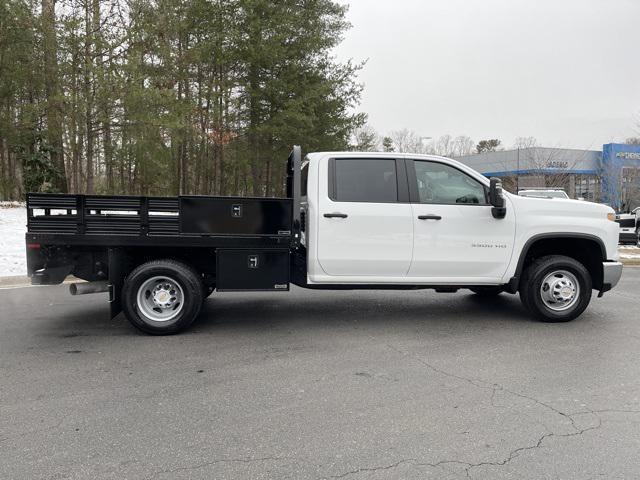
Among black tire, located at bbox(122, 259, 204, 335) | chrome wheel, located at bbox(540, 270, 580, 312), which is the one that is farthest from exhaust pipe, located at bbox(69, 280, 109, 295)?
chrome wheel, located at bbox(540, 270, 580, 312)

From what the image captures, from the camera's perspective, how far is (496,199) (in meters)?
6.05

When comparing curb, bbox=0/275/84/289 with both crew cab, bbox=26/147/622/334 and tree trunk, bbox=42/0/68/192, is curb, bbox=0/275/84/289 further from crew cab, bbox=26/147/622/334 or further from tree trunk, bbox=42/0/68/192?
tree trunk, bbox=42/0/68/192

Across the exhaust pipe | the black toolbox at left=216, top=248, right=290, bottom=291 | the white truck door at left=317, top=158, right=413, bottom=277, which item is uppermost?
the white truck door at left=317, top=158, right=413, bottom=277

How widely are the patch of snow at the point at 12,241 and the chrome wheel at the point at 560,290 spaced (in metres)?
8.99

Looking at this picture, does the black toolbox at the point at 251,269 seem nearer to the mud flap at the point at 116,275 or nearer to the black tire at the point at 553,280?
the mud flap at the point at 116,275

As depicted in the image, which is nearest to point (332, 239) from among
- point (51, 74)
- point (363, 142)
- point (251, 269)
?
point (251, 269)

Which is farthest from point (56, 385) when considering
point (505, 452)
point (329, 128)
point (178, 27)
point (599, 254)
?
point (329, 128)

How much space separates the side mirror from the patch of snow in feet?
27.8

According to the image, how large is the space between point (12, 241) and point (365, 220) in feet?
34.4

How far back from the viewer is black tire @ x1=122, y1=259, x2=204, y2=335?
5.70 metres

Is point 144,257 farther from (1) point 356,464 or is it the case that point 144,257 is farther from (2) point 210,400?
(1) point 356,464

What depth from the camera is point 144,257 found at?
6039 millimetres

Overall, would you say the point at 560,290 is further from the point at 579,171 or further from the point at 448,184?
the point at 579,171

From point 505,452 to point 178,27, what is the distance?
19955mm
